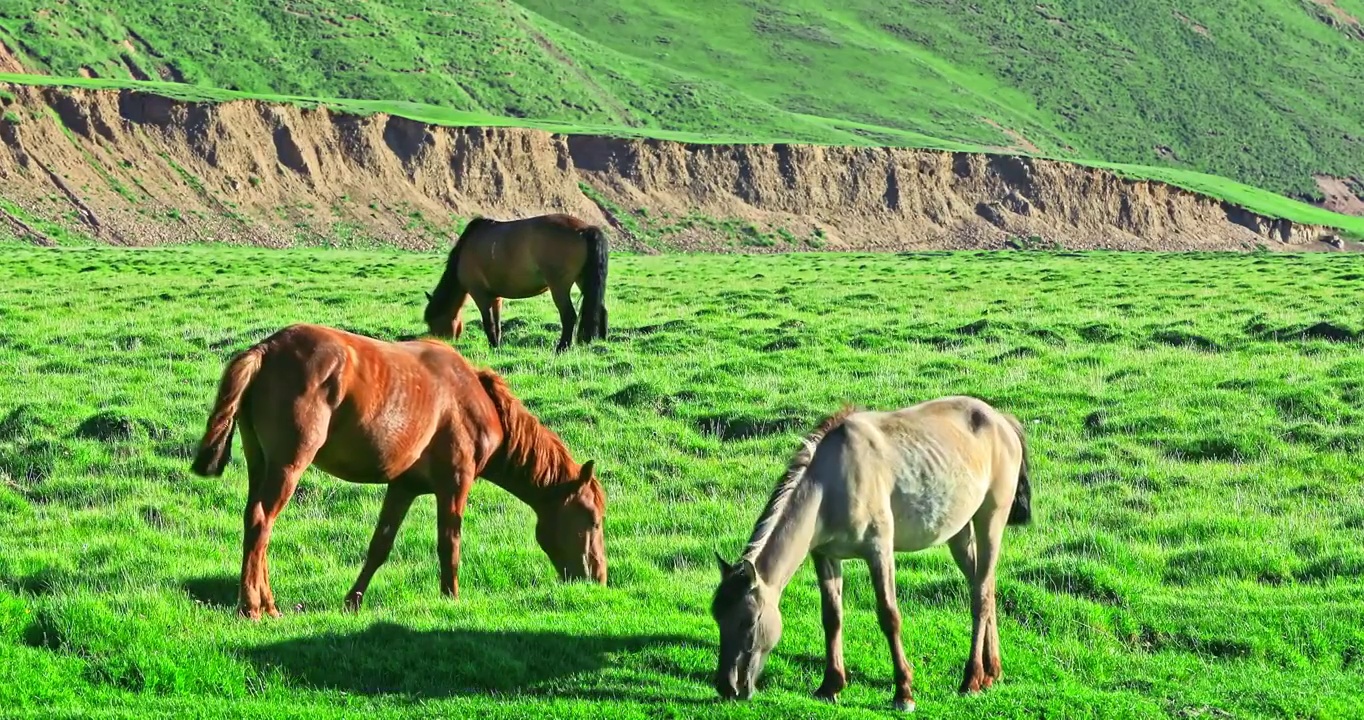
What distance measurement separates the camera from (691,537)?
12.8 metres

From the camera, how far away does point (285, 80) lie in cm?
10131

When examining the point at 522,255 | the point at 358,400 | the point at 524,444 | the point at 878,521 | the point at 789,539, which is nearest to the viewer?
the point at 789,539

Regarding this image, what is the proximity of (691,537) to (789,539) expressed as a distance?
4.28 metres

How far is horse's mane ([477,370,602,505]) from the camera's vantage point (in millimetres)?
11281

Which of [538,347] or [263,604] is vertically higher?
[263,604]

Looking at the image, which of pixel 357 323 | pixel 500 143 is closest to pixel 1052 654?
pixel 357 323

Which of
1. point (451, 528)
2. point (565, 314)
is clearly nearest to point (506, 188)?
point (565, 314)

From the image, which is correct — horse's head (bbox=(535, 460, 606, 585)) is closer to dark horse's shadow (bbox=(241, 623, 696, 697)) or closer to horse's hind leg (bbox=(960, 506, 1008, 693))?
dark horse's shadow (bbox=(241, 623, 696, 697))

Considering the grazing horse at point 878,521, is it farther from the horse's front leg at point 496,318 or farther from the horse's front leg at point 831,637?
the horse's front leg at point 496,318

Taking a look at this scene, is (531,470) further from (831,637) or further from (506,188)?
(506,188)

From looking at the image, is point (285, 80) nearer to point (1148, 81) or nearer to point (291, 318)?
point (291, 318)

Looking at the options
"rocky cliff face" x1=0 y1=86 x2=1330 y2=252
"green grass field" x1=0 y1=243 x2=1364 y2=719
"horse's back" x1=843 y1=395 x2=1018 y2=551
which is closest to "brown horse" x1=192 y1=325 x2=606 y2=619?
"green grass field" x1=0 y1=243 x2=1364 y2=719

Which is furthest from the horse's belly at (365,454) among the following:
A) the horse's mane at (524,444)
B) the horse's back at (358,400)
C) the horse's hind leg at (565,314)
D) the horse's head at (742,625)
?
the horse's hind leg at (565,314)

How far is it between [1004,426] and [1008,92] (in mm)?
146064
